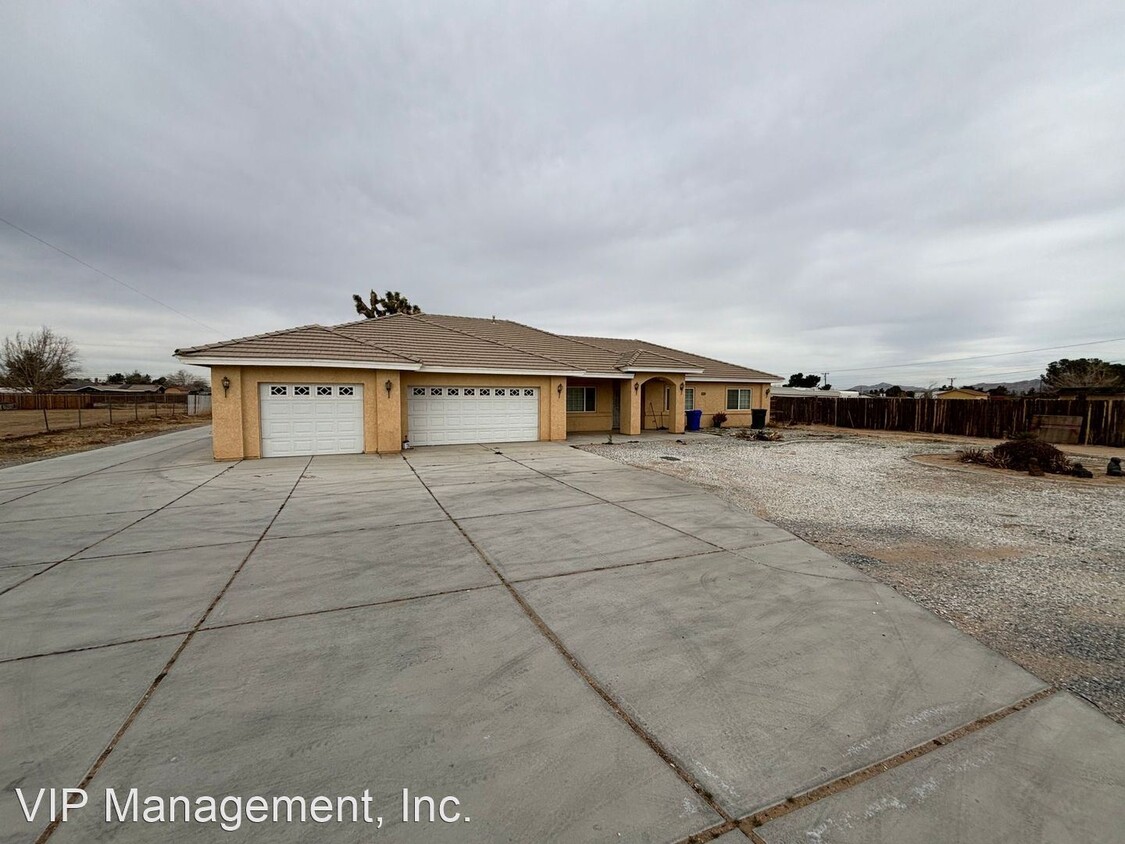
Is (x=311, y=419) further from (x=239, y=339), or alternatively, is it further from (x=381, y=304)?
(x=381, y=304)

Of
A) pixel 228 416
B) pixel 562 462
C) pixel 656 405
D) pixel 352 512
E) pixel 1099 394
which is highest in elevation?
pixel 1099 394

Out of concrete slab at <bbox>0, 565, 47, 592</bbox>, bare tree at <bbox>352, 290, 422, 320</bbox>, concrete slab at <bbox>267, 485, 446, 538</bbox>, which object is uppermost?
bare tree at <bbox>352, 290, 422, 320</bbox>

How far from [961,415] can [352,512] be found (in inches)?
997

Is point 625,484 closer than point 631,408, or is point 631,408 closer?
point 625,484

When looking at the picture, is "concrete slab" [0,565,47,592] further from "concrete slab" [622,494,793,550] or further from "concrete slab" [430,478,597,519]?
"concrete slab" [622,494,793,550]

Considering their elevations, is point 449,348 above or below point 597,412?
above

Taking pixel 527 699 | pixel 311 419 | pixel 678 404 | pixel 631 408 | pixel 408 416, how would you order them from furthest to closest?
pixel 678 404 → pixel 631 408 → pixel 408 416 → pixel 311 419 → pixel 527 699

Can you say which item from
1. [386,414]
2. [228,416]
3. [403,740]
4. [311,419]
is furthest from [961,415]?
[228,416]

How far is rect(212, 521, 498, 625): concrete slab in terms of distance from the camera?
410 centimetres

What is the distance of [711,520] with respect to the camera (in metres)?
6.75

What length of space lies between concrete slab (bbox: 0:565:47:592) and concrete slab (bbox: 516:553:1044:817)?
521 cm

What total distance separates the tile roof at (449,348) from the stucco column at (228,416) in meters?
0.65

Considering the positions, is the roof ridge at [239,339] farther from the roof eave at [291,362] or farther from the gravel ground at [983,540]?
the gravel ground at [983,540]

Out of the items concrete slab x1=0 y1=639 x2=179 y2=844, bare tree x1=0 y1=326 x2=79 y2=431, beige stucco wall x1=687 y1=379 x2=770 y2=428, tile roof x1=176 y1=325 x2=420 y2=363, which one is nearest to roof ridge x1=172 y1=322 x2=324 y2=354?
tile roof x1=176 y1=325 x2=420 y2=363
